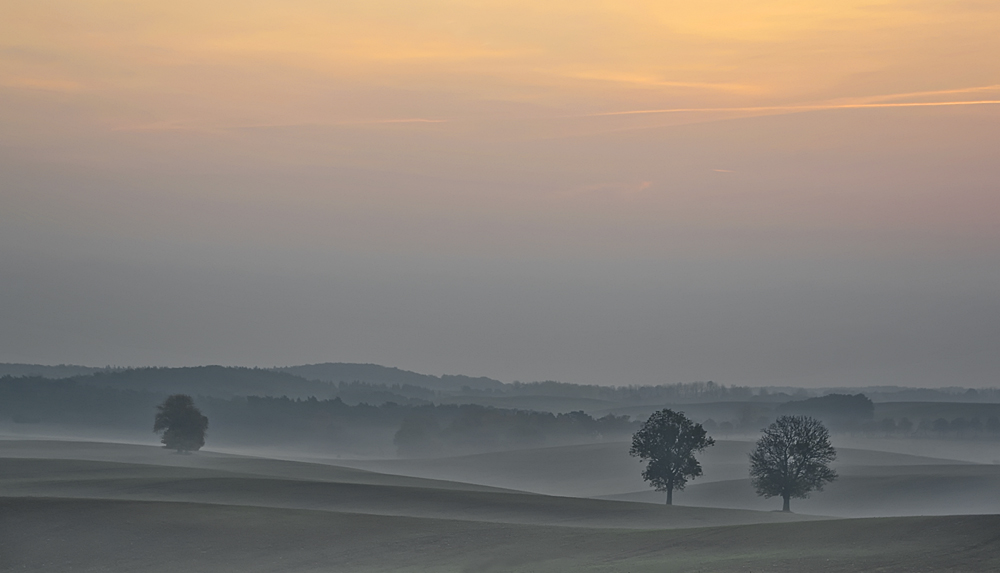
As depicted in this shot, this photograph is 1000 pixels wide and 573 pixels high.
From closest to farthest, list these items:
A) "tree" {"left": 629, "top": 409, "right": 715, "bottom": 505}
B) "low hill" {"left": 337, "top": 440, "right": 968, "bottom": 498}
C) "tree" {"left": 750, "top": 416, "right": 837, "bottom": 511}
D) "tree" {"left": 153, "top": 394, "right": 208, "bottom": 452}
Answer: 1. "tree" {"left": 750, "top": 416, "right": 837, "bottom": 511}
2. "tree" {"left": 629, "top": 409, "right": 715, "bottom": 505}
3. "tree" {"left": 153, "top": 394, "right": 208, "bottom": 452}
4. "low hill" {"left": 337, "top": 440, "right": 968, "bottom": 498}

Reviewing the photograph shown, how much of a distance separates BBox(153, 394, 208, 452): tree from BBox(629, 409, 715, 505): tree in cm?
6285

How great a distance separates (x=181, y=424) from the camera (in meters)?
122

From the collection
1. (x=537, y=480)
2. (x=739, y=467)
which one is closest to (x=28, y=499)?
(x=537, y=480)

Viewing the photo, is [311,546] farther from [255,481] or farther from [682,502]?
[682,502]

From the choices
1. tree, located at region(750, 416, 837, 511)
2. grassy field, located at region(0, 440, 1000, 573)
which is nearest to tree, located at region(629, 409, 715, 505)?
tree, located at region(750, 416, 837, 511)

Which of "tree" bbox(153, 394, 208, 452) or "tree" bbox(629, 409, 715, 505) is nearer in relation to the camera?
"tree" bbox(629, 409, 715, 505)

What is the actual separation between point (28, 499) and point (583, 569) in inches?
1276

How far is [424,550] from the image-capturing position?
47.3 meters

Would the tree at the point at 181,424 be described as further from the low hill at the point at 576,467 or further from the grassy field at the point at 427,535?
the grassy field at the point at 427,535

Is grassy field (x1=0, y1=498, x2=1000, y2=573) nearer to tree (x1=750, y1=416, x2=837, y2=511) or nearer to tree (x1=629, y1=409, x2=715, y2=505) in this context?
tree (x1=750, y1=416, x2=837, y2=511)

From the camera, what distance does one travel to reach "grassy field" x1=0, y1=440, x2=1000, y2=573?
40438mm

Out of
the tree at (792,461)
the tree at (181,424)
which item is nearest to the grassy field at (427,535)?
the tree at (792,461)

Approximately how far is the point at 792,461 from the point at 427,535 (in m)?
35.2

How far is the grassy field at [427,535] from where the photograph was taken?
4044cm
